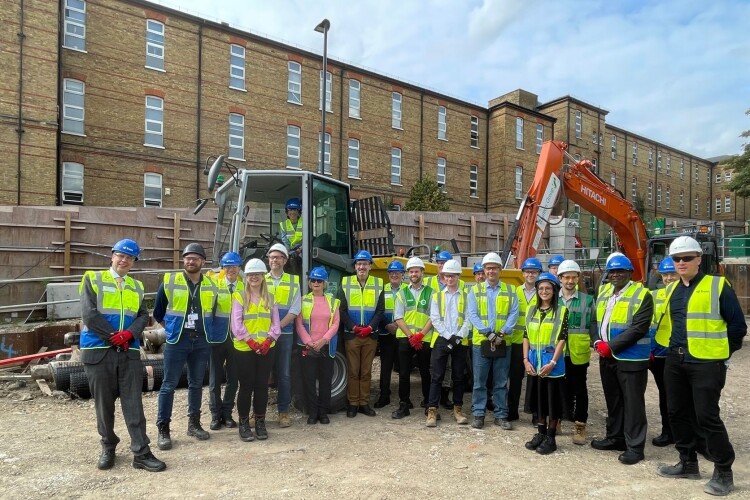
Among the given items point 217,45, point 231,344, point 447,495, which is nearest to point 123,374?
point 231,344

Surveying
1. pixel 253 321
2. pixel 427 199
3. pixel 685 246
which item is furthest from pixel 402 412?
pixel 427 199

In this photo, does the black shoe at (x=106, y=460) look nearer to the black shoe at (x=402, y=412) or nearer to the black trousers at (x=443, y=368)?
the black shoe at (x=402, y=412)

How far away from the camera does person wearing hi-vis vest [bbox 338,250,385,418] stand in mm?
6336

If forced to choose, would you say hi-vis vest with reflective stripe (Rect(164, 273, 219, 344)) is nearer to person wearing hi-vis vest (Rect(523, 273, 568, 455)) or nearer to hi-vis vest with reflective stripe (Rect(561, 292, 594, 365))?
person wearing hi-vis vest (Rect(523, 273, 568, 455))

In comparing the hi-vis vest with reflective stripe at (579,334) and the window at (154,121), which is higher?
the window at (154,121)

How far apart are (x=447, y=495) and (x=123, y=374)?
3.07m

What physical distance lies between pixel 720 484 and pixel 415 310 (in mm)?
3378

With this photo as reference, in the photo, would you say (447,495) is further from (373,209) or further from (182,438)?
(373,209)

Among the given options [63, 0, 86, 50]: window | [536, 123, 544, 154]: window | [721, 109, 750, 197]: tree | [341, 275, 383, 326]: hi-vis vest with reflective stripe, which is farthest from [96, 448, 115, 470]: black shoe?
[721, 109, 750, 197]: tree

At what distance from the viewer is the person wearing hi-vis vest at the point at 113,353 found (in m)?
4.66

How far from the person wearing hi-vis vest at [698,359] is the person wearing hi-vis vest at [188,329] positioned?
174 inches

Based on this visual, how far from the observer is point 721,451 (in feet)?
14.2

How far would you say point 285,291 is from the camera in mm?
5867

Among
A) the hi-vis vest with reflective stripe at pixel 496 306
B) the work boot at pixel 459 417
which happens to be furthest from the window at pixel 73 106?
the work boot at pixel 459 417
